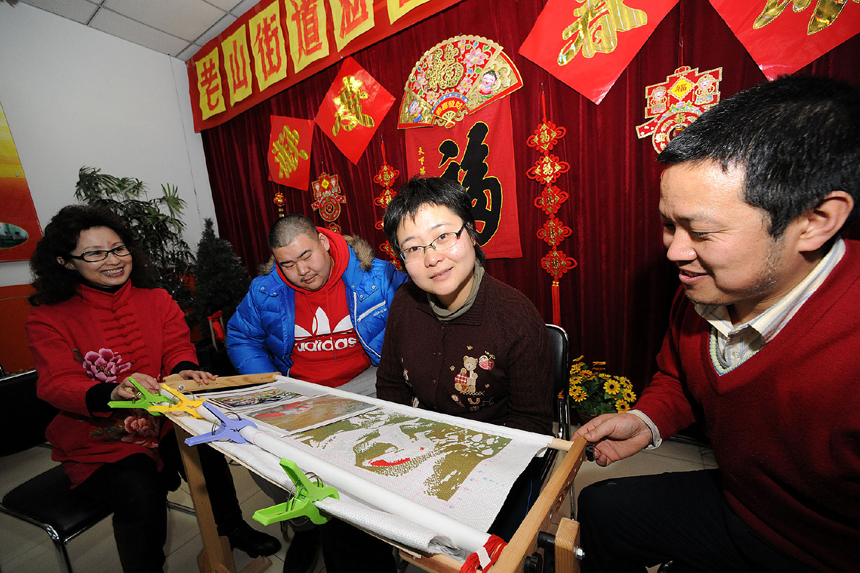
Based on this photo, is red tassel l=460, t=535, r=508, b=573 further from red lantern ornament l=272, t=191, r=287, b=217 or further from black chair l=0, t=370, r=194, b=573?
red lantern ornament l=272, t=191, r=287, b=217

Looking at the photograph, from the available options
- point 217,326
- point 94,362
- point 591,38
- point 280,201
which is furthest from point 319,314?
point 280,201

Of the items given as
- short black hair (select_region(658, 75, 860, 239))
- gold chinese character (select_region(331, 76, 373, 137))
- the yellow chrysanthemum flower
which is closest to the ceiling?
gold chinese character (select_region(331, 76, 373, 137))

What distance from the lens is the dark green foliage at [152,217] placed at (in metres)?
3.30

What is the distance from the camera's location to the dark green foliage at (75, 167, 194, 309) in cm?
330

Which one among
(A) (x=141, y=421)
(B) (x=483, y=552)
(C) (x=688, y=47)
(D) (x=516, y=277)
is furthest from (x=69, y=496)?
(C) (x=688, y=47)

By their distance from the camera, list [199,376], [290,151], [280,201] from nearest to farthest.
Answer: [199,376], [290,151], [280,201]

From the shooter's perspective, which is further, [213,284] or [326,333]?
[213,284]

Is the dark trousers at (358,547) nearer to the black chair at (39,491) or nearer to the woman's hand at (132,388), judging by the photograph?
the woman's hand at (132,388)

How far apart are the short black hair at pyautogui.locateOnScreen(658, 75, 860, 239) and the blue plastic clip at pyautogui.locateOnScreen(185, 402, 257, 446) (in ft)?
3.96

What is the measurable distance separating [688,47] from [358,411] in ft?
7.87

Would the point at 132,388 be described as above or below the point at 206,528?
above

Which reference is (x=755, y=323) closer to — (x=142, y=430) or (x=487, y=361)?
(x=487, y=361)

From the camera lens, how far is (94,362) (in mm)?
1463

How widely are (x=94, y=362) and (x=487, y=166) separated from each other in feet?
7.77
